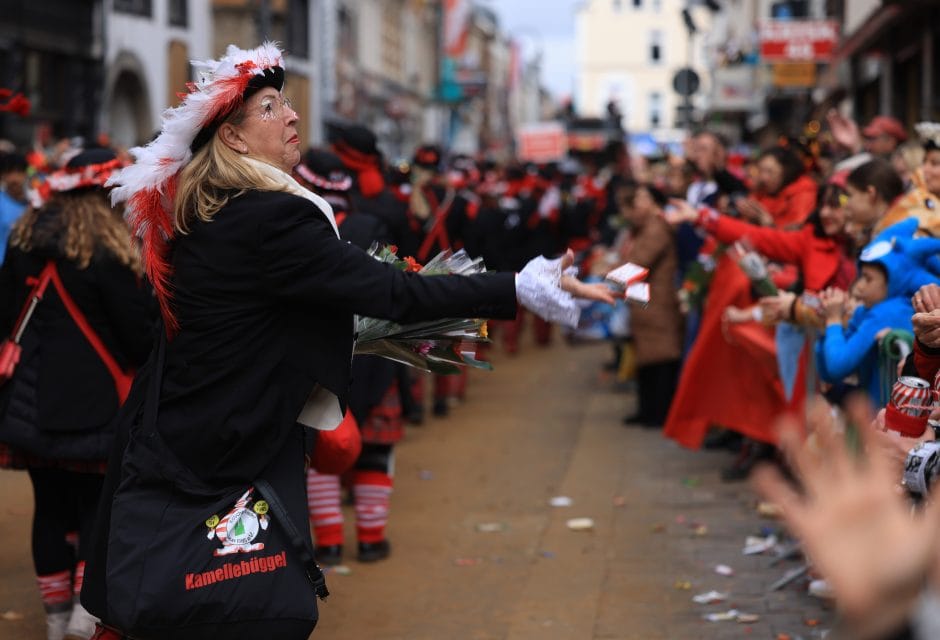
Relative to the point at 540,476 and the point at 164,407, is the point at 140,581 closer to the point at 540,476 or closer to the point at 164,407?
the point at 164,407

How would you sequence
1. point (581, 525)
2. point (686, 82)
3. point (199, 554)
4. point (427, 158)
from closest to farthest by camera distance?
1. point (199, 554)
2. point (581, 525)
3. point (427, 158)
4. point (686, 82)

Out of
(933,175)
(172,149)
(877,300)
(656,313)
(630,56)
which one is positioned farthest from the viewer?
(630,56)

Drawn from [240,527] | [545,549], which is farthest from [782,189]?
[240,527]

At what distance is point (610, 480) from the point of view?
9047 mm

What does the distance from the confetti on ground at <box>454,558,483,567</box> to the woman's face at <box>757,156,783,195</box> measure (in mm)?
3448

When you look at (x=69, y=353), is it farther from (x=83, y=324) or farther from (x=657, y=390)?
(x=657, y=390)

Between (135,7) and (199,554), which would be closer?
(199,554)

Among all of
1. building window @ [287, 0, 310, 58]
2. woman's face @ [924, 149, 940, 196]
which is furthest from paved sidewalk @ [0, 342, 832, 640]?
building window @ [287, 0, 310, 58]

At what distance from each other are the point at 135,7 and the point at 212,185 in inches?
875

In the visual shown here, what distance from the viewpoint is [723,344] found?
9.09 meters

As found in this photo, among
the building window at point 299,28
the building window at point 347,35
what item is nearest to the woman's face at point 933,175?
the building window at point 299,28

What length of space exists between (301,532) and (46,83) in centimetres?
1928

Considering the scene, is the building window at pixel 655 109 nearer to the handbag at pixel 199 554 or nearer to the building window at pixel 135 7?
the building window at pixel 135 7

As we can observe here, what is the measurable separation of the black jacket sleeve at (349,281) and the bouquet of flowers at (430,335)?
182 millimetres
